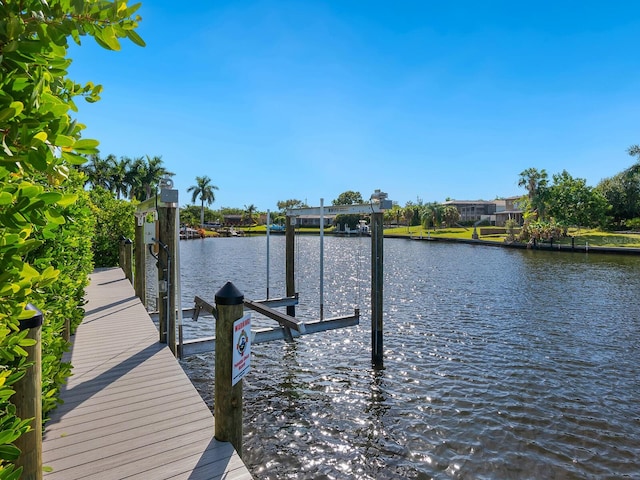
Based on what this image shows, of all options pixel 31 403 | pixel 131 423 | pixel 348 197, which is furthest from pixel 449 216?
pixel 31 403

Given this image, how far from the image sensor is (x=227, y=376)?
3.80 metres

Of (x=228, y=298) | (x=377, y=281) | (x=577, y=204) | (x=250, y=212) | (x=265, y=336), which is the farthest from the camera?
(x=250, y=212)

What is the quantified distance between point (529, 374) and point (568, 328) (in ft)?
15.5

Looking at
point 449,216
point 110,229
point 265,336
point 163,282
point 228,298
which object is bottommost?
point 265,336

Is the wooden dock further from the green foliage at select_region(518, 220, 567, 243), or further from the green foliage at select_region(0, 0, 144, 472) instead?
the green foliage at select_region(518, 220, 567, 243)

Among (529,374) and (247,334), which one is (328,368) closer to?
(529,374)

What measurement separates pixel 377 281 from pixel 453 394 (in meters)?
2.68

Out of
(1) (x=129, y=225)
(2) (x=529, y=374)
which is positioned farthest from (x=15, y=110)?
(1) (x=129, y=225)

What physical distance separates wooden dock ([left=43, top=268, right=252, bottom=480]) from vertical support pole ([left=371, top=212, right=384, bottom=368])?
4415mm

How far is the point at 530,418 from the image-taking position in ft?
22.2

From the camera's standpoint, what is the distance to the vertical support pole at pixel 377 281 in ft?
26.9

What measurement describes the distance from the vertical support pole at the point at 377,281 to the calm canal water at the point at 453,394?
0.44 meters

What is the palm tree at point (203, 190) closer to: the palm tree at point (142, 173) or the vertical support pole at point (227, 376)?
the palm tree at point (142, 173)

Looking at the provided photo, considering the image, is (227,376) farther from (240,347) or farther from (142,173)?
(142,173)
